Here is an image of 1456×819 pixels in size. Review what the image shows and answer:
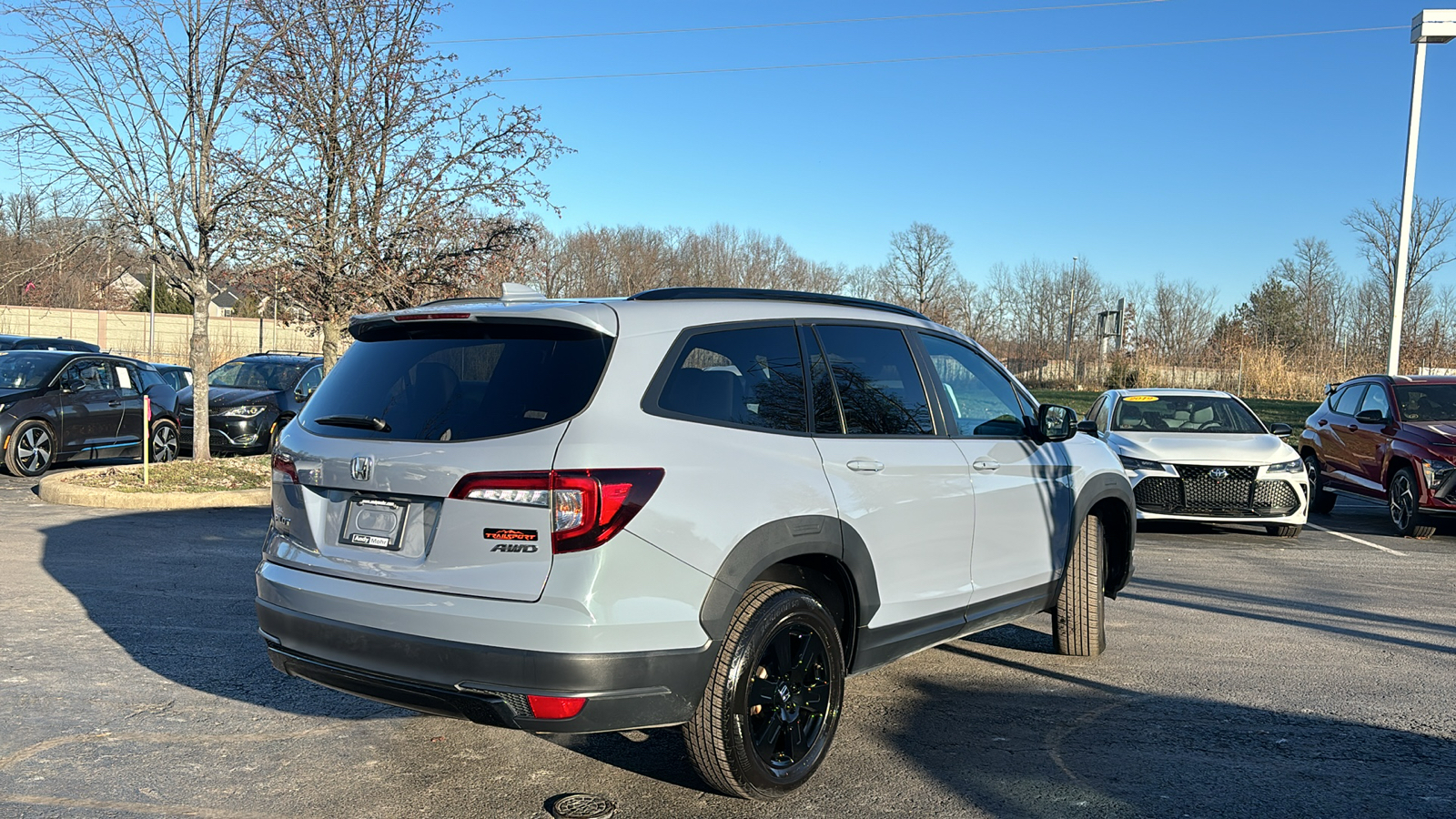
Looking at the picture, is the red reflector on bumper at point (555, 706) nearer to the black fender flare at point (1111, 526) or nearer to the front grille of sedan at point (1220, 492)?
the black fender flare at point (1111, 526)

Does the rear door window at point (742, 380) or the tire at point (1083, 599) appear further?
the tire at point (1083, 599)

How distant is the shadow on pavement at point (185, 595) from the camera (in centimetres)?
543

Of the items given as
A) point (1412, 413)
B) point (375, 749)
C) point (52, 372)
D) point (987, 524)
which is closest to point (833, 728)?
point (987, 524)

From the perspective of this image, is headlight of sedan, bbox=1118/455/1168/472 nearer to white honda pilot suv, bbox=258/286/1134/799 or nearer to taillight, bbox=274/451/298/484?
white honda pilot suv, bbox=258/286/1134/799

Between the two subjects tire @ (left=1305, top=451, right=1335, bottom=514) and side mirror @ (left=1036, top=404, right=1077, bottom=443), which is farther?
tire @ (left=1305, top=451, right=1335, bottom=514)

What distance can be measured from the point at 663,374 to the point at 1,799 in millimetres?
2820

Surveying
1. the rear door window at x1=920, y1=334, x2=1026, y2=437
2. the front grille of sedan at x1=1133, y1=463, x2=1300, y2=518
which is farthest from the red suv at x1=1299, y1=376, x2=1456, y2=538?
the rear door window at x1=920, y1=334, x2=1026, y2=437

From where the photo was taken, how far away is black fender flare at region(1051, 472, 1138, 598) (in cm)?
595

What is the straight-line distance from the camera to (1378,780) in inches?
174

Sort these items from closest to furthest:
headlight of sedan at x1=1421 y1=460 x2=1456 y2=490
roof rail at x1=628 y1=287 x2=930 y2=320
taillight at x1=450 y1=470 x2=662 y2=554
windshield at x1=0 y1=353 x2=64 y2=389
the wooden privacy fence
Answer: taillight at x1=450 y1=470 x2=662 y2=554 < roof rail at x1=628 y1=287 x2=930 y2=320 < headlight of sedan at x1=1421 y1=460 x2=1456 y2=490 < windshield at x1=0 y1=353 x2=64 y2=389 < the wooden privacy fence

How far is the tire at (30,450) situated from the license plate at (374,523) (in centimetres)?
1252

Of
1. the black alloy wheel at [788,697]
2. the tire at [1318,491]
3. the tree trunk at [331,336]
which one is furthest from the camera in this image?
the tree trunk at [331,336]

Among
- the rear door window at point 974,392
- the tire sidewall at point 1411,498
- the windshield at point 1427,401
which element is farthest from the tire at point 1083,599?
the windshield at point 1427,401

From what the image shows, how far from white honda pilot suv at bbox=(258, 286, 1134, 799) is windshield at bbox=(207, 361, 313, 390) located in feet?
48.7
